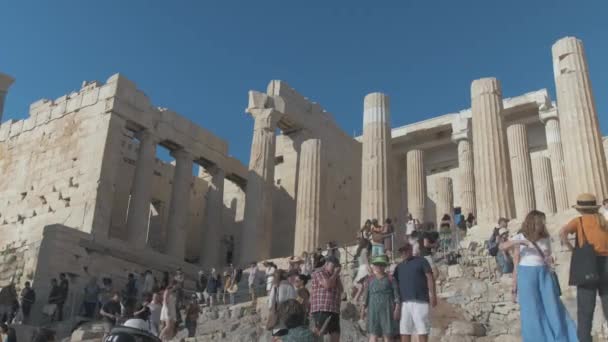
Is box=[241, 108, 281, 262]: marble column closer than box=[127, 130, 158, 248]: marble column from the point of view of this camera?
No

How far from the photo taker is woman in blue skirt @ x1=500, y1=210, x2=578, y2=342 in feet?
23.9

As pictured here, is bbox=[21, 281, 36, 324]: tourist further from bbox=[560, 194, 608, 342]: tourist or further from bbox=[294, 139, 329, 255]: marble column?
bbox=[560, 194, 608, 342]: tourist

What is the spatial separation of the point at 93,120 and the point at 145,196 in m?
3.71

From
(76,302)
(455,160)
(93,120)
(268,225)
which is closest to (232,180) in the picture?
(268,225)

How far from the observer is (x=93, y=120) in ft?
95.9

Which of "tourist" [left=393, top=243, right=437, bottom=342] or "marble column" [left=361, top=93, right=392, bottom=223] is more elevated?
"marble column" [left=361, top=93, right=392, bottom=223]

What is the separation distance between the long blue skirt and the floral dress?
1878 millimetres

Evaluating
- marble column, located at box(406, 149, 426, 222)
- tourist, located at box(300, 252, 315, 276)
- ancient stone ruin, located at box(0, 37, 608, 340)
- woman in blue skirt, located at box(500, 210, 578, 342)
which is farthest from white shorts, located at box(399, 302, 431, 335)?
marble column, located at box(406, 149, 426, 222)

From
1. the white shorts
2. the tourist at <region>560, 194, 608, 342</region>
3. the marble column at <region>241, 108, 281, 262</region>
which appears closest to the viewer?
the tourist at <region>560, 194, 608, 342</region>

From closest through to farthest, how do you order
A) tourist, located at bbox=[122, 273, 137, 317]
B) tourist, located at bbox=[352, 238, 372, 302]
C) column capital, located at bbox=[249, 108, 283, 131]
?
tourist, located at bbox=[352, 238, 372, 302], tourist, located at bbox=[122, 273, 137, 317], column capital, located at bbox=[249, 108, 283, 131]

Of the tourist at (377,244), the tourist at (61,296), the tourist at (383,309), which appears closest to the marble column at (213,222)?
the tourist at (61,296)

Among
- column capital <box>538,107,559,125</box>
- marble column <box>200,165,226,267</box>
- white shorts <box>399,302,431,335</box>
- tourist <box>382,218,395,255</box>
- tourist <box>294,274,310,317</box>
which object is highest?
column capital <box>538,107,559,125</box>

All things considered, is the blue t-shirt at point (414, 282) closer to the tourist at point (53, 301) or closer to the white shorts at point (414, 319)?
the white shorts at point (414, 319)

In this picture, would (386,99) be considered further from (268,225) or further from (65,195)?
(65,195)
